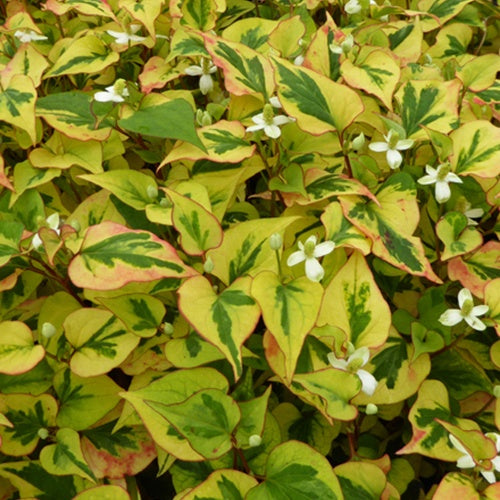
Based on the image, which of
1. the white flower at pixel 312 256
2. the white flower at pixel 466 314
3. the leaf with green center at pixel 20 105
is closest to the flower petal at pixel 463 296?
the white flower at pixel 466 314

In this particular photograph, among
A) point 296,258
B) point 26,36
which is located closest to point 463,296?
point 296,258

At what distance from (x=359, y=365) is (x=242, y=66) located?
0.56 metres

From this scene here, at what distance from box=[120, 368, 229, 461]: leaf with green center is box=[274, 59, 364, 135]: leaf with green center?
0.41 meters

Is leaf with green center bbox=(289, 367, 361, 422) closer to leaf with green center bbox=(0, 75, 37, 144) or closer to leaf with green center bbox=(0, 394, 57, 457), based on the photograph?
leaf with green center bbox=(0, 394, 57, 457)

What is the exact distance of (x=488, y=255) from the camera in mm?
955

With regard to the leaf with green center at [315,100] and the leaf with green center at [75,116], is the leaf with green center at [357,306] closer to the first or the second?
the leaf with green center at [315,100]

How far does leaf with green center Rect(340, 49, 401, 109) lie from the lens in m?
1.02

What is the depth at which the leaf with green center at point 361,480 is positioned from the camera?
80 cm

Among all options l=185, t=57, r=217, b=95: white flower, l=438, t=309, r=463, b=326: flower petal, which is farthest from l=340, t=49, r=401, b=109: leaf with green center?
l=438, t=309, r=463, b=326: flower petal

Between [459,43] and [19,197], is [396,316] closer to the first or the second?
[19,197]

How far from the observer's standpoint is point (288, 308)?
787 mm

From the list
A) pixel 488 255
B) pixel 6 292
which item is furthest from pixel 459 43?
pixel 6 292

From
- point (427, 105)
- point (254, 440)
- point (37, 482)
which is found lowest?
point (37, 482)

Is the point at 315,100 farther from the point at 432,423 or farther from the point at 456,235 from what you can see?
the point at 432,423
